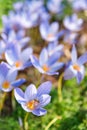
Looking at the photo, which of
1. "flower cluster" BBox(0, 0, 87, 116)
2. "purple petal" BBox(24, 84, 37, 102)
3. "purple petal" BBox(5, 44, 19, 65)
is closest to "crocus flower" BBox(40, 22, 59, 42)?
"flower cluster" BBox(0, 0, 87, 116)

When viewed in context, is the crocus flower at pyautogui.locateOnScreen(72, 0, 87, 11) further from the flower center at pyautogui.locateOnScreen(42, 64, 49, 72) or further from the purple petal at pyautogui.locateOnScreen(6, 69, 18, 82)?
the purple petal at pyautogui.locateOnScreen(6, 69, 18, 82)

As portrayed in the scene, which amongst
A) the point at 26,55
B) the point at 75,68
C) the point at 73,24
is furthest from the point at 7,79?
the point at 73,24

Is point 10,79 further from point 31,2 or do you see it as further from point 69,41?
point 31,2

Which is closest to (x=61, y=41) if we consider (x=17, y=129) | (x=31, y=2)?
(x=31, y=2)

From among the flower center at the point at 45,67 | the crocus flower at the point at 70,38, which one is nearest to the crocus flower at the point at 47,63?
the flower center at the point at 45,67

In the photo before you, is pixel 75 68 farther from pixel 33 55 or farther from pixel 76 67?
pixel 33 55

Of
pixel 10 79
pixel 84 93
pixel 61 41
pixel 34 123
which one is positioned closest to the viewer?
pixel 10 79
